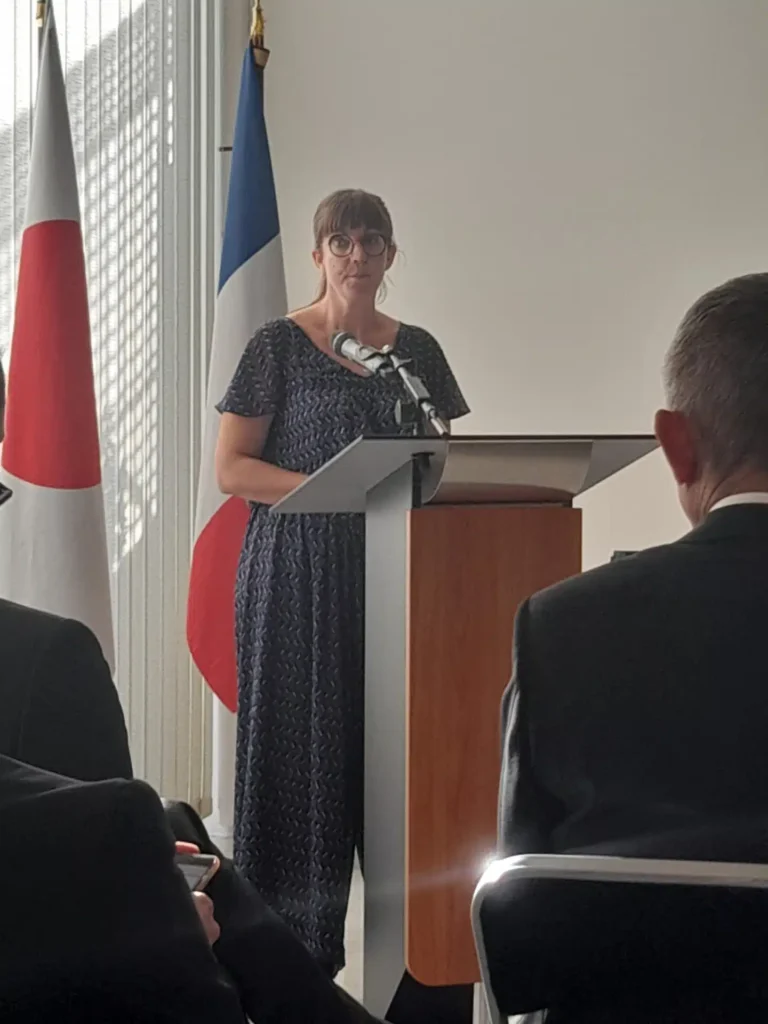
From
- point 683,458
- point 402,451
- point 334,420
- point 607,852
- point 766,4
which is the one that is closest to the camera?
point 607,852

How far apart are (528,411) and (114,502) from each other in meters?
1.41

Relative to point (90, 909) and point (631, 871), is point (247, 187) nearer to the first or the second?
point (631, 871)

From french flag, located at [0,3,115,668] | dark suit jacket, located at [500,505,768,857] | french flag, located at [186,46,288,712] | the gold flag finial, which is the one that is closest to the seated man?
dark suit jacket, located at [500,505,768,857]

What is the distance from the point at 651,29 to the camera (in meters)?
3.71

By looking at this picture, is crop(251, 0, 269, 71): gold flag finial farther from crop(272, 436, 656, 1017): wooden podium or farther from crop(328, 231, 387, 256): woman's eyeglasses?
crop(272, 436, 656, 1017): wooden podium

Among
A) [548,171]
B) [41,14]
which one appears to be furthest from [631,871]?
[548,171]

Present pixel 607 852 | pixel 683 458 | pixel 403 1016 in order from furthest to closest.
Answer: pixel 403 1016 < pixel 683 458 < pixel 607 852

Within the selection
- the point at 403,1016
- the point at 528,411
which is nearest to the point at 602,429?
the point at 528,411

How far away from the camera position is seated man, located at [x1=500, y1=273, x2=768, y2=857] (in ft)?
3.08

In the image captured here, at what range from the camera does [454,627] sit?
1703mm

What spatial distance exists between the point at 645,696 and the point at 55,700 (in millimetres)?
495

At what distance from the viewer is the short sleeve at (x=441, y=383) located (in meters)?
2.53

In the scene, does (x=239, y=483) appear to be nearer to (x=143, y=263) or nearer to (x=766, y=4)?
(x=143, y=263)

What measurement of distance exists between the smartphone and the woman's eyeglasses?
1861 millimetres
